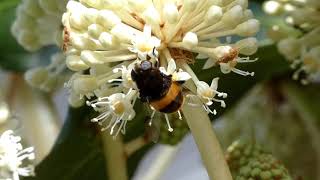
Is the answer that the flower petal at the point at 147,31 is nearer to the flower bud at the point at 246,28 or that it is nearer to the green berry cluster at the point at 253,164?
the flower bud at the point at 246,28

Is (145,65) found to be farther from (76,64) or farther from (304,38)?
(304,38)

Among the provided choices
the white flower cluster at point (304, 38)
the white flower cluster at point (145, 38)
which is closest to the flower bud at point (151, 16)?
the white flower cluster at point (145, 38)

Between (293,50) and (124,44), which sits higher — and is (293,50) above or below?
below

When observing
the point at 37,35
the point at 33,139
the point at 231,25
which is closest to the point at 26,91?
the point at 33,139

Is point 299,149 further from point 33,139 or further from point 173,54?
→ point 173,54

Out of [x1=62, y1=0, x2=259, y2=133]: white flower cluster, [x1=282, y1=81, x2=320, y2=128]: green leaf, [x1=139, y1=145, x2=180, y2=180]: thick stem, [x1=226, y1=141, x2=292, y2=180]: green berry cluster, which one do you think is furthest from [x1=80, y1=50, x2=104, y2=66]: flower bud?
[x1=282, y1=81, x2=320, y2=128]: green leaf

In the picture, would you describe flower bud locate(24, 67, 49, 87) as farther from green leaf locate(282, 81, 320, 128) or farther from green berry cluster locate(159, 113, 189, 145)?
green leaf locate(282, 81, 320, 128)
